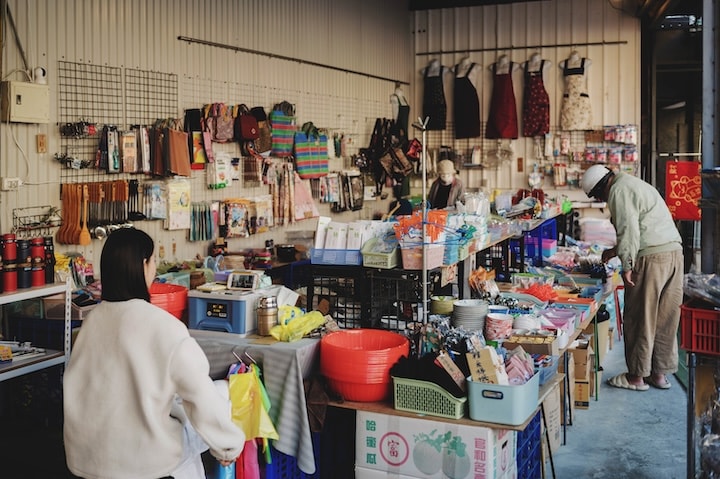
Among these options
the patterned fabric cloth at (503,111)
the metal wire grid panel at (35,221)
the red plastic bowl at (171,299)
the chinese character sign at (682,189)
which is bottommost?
the red plastic bowl at (171,299)

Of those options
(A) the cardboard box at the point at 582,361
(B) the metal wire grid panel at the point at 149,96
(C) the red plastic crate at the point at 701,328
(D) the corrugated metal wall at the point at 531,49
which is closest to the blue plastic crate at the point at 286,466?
(C) the red plastic crate at the point at 701,328

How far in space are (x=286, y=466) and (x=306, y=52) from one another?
23.1ft

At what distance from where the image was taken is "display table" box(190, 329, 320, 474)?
144 inches

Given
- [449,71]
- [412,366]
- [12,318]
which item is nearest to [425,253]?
[412,366]

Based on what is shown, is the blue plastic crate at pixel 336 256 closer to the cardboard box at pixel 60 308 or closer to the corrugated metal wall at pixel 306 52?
the cardboard box at pixel 60 308

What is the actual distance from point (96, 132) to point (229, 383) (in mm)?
3691

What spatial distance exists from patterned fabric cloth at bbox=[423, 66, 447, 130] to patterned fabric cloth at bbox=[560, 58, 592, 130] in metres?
1.96

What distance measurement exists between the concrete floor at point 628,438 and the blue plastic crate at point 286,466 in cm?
168

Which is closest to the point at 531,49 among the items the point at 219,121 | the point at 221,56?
the point at 221,56

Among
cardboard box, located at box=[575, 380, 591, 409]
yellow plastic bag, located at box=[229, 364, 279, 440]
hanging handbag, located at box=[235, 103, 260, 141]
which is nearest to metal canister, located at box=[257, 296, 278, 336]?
yellow plastic bag, located at box=[229, 364, 279, 440]

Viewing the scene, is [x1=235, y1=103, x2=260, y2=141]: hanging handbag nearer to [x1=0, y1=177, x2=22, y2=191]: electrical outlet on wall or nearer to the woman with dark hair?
[x1=0, y1=177, x2=22, y2=191]: electrical outlet on wall

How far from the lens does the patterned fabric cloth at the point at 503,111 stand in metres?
12.3

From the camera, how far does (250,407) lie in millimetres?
3529

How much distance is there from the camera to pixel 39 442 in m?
5.32
